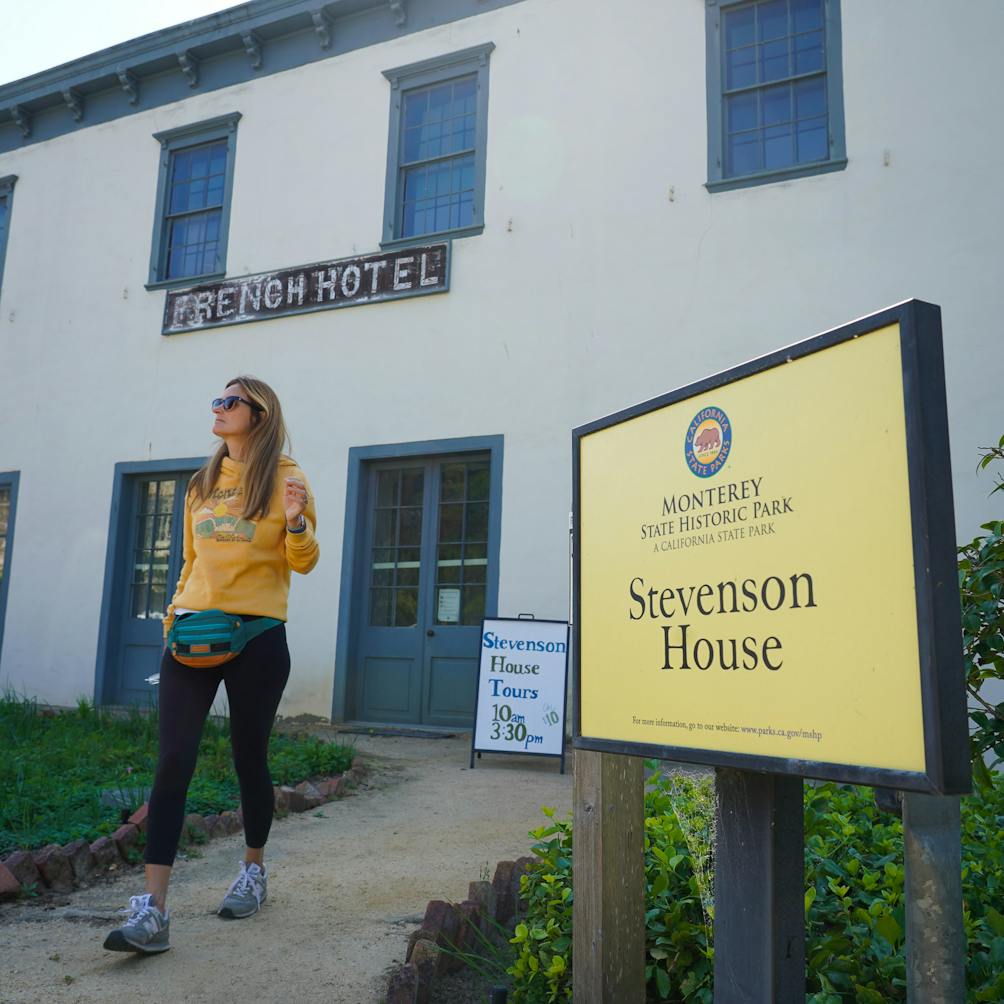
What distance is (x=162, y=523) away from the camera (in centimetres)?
1088

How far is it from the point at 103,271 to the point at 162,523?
10.4 ft

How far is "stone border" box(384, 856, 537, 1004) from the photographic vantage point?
2.54 m

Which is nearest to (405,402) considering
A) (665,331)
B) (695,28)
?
(665,331)

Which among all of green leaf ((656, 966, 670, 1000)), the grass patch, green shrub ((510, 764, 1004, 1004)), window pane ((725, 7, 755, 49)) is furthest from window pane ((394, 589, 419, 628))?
green leaf ((656, 966, 670, 1000))

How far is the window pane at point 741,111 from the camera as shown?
8.66 m

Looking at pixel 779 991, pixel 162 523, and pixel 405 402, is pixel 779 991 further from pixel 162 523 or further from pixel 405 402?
pixel 162 523

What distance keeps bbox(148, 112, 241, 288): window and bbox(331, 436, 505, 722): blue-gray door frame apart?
10.6 ft

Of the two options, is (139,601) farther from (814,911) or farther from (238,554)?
(814,911)

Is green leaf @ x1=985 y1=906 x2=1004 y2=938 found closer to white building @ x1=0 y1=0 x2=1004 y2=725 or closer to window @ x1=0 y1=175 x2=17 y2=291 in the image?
white building @ x1=0 y1=0 x2=1004 y2=725

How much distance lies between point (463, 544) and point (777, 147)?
4.44m

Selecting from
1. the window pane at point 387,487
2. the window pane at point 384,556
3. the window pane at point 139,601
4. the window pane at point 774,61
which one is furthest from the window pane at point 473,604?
the window pane at point 774,61

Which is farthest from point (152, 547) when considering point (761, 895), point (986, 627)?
point (761, 895)

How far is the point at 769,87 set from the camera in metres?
8.62

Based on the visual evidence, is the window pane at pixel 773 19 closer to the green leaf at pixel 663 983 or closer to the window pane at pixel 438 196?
the window pane at pixel 438 196
